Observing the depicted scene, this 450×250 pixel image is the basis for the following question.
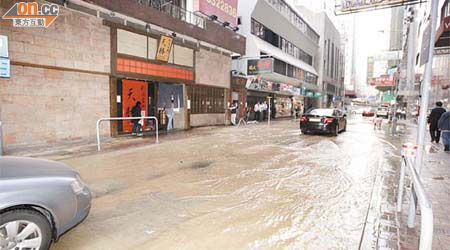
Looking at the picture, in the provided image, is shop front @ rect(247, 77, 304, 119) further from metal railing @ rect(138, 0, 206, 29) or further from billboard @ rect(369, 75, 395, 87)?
billboard @ rect(369, 75, 395, 87)

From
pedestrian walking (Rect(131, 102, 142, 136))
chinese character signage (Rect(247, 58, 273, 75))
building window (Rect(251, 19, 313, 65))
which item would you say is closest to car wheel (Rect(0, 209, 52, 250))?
pedestrian walking (Rect(131, 102, 142, 136))

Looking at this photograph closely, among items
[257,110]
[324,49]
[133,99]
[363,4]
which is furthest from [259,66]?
[324,49]

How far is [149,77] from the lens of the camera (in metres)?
12.9

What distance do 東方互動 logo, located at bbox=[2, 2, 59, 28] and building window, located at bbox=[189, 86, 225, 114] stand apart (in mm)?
8391

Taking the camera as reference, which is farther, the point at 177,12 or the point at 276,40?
the point at 276,40

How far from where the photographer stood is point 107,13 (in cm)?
1071

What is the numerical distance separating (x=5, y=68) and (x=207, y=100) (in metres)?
11.1

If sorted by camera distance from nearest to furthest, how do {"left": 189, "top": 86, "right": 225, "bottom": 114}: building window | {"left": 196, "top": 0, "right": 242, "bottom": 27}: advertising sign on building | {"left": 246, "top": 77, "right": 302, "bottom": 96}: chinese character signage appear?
{"left": 196, "top": 0, "right": 242, "bottom": 27}: advertising sign on building < {"left": 189, "top": 86, "right": 225, "bottom": 114}: building window < {"left": 246, "top": 77, "right": 302, "bottom": 96}: chinese character signage

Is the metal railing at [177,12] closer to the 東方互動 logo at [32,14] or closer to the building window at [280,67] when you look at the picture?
the 東方互動 logo at [32,14]

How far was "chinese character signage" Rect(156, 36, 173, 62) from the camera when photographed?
13148mm

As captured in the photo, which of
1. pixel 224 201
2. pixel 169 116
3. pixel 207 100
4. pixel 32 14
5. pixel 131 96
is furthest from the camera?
pixel 207 100

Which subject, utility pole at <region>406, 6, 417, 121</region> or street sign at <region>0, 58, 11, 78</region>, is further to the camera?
utility pole at <region>406, 6, 417, 121</region>

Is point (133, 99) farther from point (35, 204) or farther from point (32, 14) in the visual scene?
point (35, 204)

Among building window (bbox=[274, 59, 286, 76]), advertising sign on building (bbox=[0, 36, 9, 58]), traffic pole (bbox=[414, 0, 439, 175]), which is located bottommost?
traffic pole (bbox=[414, 0, 439, 175])
